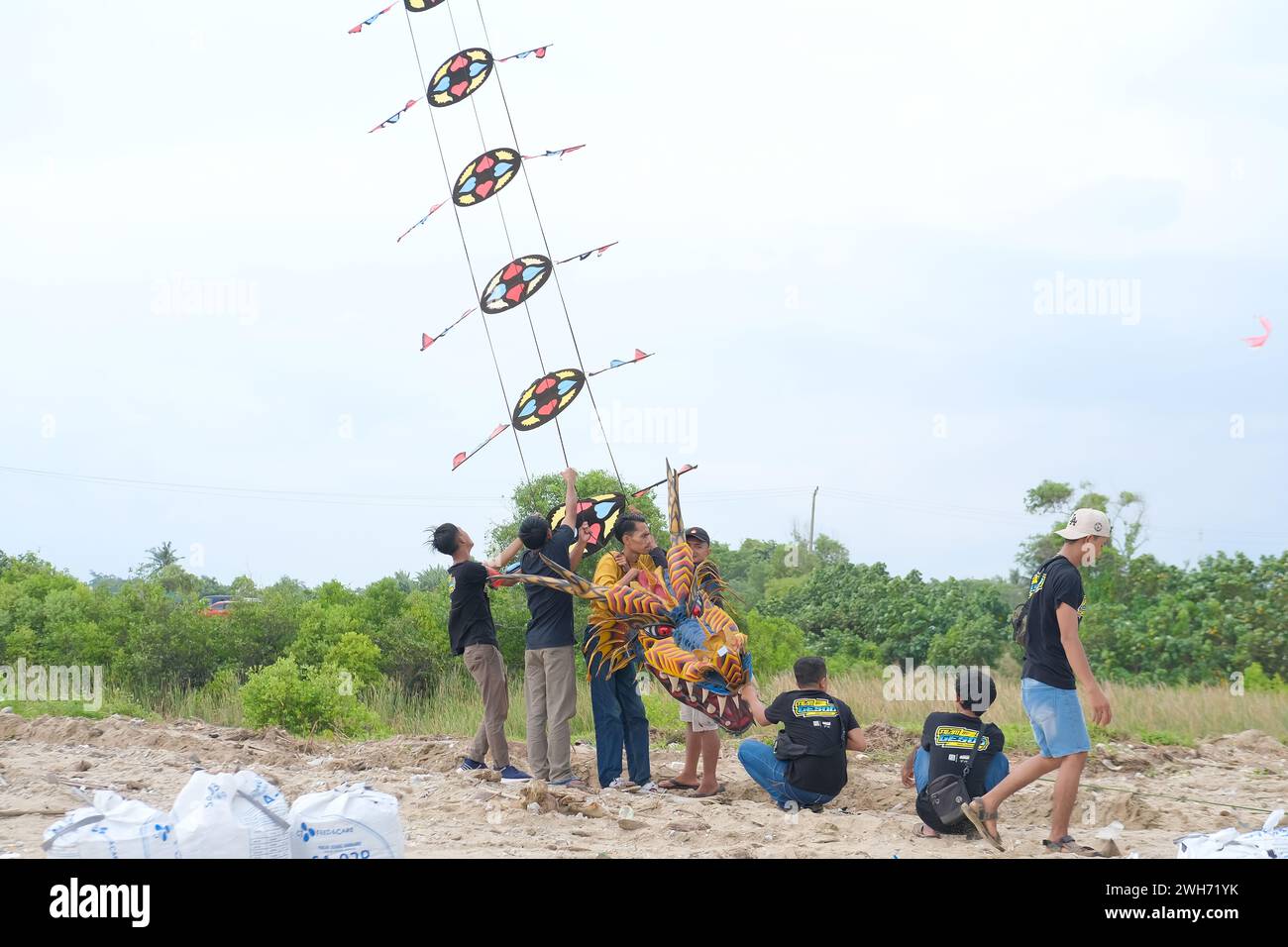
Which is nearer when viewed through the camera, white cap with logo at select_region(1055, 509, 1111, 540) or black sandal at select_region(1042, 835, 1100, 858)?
black sandal at select_region(1042, 835, 1100, 858)

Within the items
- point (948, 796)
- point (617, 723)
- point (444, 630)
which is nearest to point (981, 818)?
point (948, 796)

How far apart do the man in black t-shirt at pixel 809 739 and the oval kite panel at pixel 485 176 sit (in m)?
4.66

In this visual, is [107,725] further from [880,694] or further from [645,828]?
[880,694]

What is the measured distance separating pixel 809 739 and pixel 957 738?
995 millimetres

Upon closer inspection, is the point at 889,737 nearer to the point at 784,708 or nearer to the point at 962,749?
the point at 784,708

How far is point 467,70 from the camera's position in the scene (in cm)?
1029

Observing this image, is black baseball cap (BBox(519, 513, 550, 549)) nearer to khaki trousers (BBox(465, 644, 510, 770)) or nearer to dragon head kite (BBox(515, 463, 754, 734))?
dragon head kite (BBox(515, 463, 754, 734))

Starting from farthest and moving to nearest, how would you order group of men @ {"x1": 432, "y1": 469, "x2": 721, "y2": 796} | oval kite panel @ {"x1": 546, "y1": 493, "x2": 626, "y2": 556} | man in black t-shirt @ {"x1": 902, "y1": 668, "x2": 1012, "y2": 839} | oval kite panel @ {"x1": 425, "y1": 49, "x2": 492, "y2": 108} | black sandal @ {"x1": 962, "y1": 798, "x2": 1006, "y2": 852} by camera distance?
oval kite panel @ {"x1": 425, "y1": 49, "x2": 492, "y2": 108}, oval kite panel @ {"x1": 546, "y1": 493, "x2": 626, "y2": 556}, group of men @ {"x1": 432, "y1": 469, "x2": 721, "y2": 796}, man in black t-shirt @ {"x1": 902, "y1": 668, "x2": 1012, "y2": 839}, black sandal @ {"x1": 962, "y1": 798, "x2": 1006, "y2": 852}

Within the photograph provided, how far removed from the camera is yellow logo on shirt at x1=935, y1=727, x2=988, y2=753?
705 cm

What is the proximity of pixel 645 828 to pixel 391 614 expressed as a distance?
10.00 metres

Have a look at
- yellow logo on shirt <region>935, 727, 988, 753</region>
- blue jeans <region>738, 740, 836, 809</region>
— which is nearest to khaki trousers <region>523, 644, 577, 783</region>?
blue jeans <region>738, 740, 836, 809</region>

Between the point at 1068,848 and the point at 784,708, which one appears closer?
the point at 1068,848

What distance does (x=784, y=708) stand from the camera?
25.2 ft

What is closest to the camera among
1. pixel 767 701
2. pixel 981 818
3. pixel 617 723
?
pixel 981 818
